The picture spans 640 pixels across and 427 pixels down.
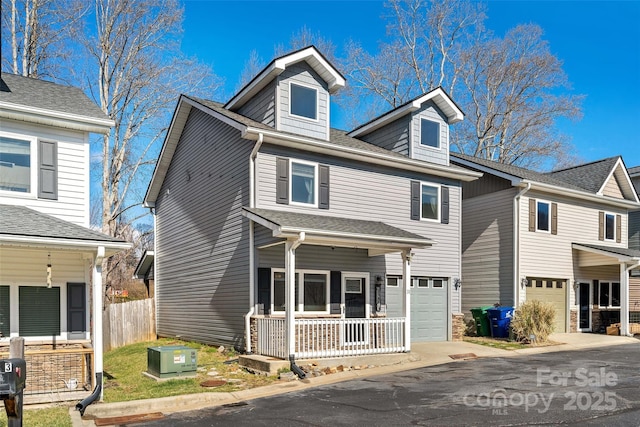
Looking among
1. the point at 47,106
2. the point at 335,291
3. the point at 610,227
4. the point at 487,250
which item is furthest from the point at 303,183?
the point at 610,227

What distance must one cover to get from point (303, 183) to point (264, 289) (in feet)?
10.3

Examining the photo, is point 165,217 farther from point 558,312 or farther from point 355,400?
point 558,312

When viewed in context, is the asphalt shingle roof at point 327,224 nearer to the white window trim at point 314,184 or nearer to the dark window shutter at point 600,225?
the white window trim at point 314,184

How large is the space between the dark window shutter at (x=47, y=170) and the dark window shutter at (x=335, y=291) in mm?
7333

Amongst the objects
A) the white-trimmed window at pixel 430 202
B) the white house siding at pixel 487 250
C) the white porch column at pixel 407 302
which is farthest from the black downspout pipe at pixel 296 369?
the white house siding at pixel 487 250

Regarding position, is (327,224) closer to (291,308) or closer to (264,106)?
(291,308)

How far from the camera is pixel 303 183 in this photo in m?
15.4

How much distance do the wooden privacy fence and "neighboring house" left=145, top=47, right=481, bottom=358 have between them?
0.59m

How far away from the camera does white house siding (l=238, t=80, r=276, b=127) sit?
15430 mm

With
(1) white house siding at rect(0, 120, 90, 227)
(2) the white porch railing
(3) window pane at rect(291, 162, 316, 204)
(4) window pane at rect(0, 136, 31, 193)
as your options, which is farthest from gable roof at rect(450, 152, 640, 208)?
(4) window pane at rect(0, 136, 31, 193)

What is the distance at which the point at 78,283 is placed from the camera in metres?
11.7

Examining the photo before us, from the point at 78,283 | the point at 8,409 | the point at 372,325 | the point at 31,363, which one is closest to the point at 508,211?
the point at 372,325

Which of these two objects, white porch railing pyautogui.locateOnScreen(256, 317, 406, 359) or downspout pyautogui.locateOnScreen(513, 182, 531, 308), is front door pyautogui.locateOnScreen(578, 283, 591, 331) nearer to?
downspout pyautogui.locateOnScreen(513, 182, 531, 308)

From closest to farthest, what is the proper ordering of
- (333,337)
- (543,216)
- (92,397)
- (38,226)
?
(92,397) < (38,226) < (333,337) < (543,216)
